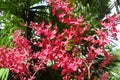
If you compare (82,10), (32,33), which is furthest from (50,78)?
(82,10)

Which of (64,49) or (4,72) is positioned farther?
(4,72)

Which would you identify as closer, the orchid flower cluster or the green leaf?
the orchid flower cluster

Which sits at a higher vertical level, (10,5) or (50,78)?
(10,5)

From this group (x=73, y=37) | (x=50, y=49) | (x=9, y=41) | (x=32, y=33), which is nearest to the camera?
(x=50, y=49)

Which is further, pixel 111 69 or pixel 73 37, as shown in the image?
pixel 111 69

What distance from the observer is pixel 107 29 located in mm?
2703

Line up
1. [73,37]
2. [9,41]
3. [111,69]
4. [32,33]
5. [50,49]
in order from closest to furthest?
[50,49], [73,37], [9,41], [32,33], [111,69]

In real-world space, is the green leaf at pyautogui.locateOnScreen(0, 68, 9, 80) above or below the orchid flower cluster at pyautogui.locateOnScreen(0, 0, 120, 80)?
below

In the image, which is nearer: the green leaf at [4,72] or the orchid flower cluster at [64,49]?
the orchid flower cluster at [64,49]

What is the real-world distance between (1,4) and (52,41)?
1326mm

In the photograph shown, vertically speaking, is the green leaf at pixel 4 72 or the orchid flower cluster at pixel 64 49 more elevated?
the orchid flower cluster at pixel 64 49

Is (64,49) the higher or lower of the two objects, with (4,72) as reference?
higher

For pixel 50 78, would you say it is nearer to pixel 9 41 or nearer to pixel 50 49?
pixel 9 41

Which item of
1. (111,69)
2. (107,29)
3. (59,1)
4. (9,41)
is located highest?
(59,1)
